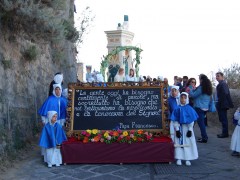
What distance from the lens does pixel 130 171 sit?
21.5ft

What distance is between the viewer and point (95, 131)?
23.8 ft

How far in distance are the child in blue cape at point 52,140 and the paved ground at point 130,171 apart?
0.63ft

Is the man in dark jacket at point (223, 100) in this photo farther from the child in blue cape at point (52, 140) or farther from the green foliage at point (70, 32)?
the child in blue cape at point (52, 140)

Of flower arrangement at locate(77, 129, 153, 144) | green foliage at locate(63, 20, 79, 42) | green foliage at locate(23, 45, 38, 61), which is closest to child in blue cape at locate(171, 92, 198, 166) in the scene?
flower arrangement at locate(77, 129, 153, 144)

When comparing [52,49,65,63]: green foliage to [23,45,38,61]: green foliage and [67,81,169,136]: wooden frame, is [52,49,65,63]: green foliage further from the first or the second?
[67,81,169,136]: wooden frame

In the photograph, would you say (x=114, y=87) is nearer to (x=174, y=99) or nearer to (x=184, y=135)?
(x=174, y=99)

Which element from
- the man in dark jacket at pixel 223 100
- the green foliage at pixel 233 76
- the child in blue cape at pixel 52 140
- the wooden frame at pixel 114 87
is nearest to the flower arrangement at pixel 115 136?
the child in blue cape at pixel 52 140

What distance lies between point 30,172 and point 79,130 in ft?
4.75

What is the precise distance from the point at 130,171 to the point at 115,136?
0.85 m

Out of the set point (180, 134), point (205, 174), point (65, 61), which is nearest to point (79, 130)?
point (180, 134)

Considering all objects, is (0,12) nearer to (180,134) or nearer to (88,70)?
(180,134)

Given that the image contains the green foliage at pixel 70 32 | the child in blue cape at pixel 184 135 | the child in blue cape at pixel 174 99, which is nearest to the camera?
the child in blue cape at pixel 184 135

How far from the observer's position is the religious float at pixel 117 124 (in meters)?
7.03

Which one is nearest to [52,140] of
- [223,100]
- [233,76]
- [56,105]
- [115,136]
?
[56,105]
